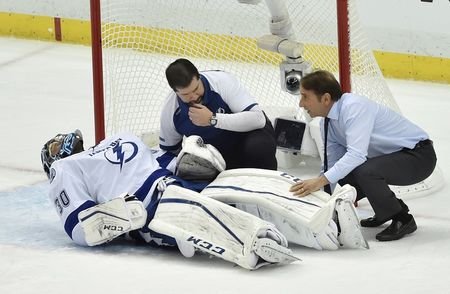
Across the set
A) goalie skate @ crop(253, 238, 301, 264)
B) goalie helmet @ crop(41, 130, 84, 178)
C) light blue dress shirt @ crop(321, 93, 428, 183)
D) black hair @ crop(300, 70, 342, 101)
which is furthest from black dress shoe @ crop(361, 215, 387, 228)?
goalie helmet @ crop(41, 130, 84, 178)

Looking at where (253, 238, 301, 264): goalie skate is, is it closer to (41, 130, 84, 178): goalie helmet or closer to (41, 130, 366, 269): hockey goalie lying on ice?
(41, 130, 366, 269): hockey goalie lying on ice

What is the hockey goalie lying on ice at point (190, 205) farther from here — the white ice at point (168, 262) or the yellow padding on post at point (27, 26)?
the yellow padding on post at point (27, 26)

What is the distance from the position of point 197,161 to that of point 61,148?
49cm

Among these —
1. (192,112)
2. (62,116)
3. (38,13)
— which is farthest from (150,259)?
(38,13)

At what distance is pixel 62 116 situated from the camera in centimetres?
649

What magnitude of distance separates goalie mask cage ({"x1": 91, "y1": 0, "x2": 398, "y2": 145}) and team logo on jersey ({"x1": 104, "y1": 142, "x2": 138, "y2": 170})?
77 centimetres

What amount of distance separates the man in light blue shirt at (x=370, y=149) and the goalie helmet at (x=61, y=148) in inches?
31.0

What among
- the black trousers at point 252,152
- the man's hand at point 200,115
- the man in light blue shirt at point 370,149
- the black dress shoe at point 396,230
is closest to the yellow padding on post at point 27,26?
the black trousers at point 252,152

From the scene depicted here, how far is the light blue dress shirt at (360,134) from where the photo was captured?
422 centimetres

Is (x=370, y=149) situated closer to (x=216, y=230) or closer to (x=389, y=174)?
(x=389, y=174)

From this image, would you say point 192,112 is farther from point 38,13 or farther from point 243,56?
point 38,13

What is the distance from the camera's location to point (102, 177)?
4289 mm

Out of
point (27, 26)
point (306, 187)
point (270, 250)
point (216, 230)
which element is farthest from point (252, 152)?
point (27, 26)

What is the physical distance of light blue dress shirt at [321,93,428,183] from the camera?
422 cm
